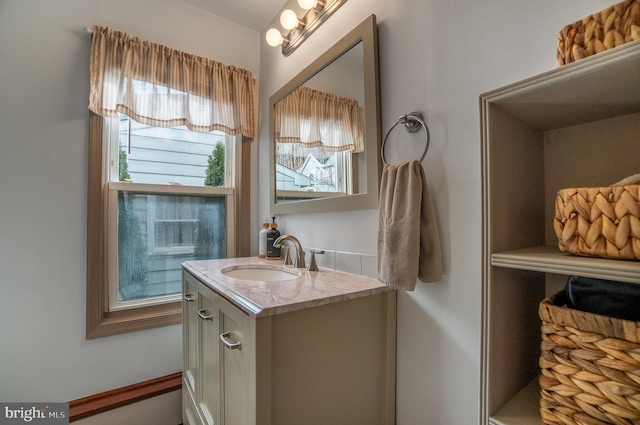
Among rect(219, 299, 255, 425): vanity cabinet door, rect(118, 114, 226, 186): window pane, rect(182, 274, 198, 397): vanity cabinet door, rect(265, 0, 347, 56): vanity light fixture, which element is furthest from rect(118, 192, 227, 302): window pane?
rect(265, 0, 347, 56): vanity light fixture

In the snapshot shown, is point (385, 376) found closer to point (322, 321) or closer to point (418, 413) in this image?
point (418, 413)

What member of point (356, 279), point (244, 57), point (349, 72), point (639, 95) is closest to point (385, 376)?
point (356, 279)

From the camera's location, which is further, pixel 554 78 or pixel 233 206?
pixel 233 206

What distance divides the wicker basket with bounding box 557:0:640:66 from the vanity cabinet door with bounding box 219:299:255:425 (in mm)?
903

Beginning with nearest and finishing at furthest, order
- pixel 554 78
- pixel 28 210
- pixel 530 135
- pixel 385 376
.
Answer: pixel 554 78 → pixel 530 135 → pixel 385 376 → pixel 28 210

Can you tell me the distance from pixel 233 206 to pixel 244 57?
40.8 inches

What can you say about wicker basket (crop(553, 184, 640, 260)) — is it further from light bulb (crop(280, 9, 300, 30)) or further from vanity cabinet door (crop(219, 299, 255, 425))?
light bulb (crop(280, 9, 300, 30))

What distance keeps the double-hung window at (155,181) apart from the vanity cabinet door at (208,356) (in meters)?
0.64

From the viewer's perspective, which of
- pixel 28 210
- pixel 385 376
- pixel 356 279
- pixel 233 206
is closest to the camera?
pixel 385 376

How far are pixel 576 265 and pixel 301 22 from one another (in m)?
1.62

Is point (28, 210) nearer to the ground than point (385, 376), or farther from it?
farther from it

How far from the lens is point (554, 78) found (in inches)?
17.7

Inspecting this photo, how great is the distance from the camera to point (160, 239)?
5.43 feet

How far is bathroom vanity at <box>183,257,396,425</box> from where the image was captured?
29.1 inches
